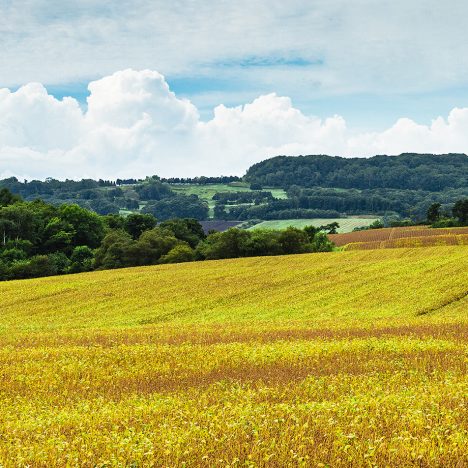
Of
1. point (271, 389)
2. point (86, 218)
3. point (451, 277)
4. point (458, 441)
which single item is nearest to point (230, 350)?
point (271, 389)

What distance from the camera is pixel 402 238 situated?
11612cm

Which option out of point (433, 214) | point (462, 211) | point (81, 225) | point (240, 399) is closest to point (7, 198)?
point (81, 225)

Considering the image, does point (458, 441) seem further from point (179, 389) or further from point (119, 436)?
point (179, 389)

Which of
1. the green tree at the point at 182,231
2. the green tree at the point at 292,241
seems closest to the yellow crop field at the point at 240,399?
the green tree at the point at 292,241

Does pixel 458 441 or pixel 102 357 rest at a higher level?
pixel 458 441

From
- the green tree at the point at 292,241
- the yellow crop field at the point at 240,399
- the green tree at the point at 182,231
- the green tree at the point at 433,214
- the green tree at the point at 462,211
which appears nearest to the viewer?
the yellow crop field at the point at 240,399

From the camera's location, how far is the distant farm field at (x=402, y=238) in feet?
349

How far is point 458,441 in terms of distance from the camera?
9711 mm

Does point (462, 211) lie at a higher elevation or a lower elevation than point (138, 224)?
higher

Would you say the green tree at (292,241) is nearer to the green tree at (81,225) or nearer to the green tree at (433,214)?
the green tree at (81,225)

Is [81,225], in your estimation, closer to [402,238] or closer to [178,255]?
[178,255]

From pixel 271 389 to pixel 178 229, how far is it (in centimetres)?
12517

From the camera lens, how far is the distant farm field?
349ft

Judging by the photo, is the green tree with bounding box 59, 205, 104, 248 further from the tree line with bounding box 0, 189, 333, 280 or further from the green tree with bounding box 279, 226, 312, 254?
the green tree with bounding box 279, 226, 312, 254
